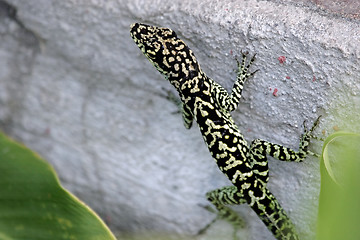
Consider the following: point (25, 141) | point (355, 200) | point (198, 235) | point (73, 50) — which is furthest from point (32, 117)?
point (355, 200)

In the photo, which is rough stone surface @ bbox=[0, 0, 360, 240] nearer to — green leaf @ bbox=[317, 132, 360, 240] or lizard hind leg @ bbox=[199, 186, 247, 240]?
lizard hind leg @ bbox=[199, 186, 247, 240]

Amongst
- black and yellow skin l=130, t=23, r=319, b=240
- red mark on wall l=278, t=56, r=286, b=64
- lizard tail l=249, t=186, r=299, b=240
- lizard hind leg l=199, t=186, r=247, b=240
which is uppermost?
red mark on wall l=278, t=56, r=286, b=64

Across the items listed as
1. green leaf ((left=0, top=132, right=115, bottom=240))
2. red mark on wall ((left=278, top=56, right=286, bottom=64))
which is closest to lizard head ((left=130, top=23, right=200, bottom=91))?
red mark on wall ((left=278, top=56, right=286, bottom=64))

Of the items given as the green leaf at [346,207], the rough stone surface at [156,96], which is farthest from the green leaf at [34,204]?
the green leaf at [346,207]

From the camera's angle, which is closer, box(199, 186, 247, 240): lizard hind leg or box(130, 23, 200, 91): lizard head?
box(130, 23, 200, 91): lizard head

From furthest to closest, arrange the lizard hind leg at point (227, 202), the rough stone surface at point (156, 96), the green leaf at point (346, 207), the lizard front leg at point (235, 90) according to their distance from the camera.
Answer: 1. the lizard hind leg at point (227, 202)
2. the lizard front leg at point (235, 90)
3. the rough stone surface at point (156, 96)
4. the green leaf at point (346, 207)

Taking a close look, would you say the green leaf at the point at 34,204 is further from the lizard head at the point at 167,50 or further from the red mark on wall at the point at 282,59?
the red mark on wall at the point at 282,59
